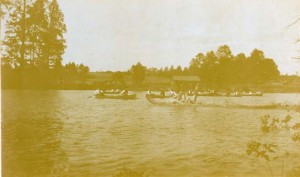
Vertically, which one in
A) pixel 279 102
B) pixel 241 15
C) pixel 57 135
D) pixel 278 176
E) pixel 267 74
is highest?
pixel 241 15

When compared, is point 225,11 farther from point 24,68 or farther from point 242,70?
point 24,68

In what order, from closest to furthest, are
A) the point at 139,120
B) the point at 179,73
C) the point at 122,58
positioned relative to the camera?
the point at 122,58, the point at 179,73, the point at 139,120

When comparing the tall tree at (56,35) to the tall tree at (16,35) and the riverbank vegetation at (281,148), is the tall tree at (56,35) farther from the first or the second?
the riverbank vegetation at (281,148)

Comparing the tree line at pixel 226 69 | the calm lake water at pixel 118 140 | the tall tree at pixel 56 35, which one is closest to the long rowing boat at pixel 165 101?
the calm lake water at pixel 118 140

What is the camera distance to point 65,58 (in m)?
2.93

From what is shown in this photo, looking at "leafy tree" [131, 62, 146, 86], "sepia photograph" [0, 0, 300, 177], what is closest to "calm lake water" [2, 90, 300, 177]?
"sepia photograph" [0, 0, 300, 177]

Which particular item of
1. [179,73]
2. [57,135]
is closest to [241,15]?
[179,73]

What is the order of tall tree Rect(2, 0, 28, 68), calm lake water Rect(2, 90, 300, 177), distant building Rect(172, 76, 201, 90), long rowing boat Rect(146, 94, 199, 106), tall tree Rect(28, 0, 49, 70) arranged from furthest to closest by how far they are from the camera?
1. long rowing boat Rect(146, 94, 199, 106)
2. distant building Rect(172, 76, 201, 90)
3. tall tree Rect(28, 0, 49, 70)
4. tall tree Rect(2, 0, 28, 68)
5. calm lake water Rect(2, 90, 300, 177)

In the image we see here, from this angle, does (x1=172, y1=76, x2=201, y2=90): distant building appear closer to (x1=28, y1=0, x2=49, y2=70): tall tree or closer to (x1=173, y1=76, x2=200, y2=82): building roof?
(x1=173, y1=76, x2=200, y2=82): building roof

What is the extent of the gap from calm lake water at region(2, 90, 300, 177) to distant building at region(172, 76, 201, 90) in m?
0.30

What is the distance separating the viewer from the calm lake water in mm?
2711

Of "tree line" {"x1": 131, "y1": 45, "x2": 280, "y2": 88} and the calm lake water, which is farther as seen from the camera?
"tree line" {"x1": 131, "y1": 45, "x2": 280, "y2": 88}

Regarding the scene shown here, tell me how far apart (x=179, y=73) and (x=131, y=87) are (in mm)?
416

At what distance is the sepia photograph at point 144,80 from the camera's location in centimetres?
283
